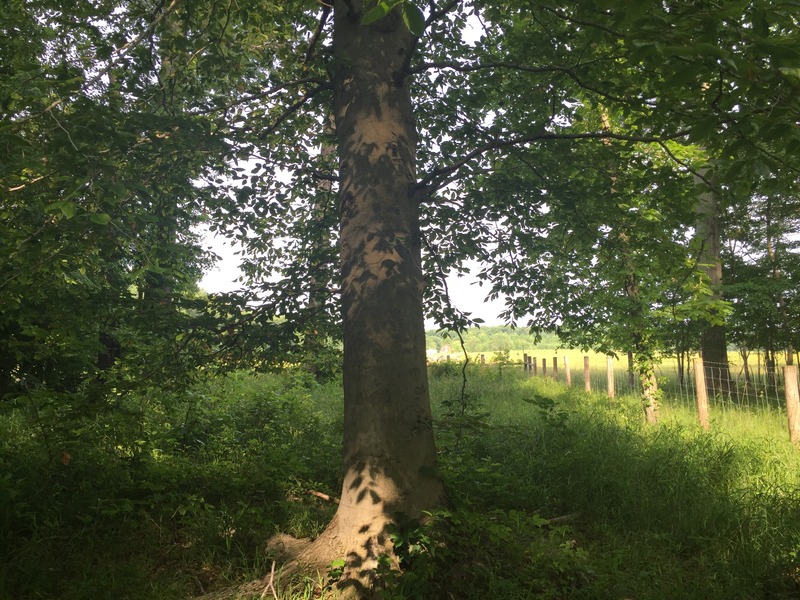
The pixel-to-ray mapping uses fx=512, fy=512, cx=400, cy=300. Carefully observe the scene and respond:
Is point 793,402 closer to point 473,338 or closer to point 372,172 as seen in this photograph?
point 473,338

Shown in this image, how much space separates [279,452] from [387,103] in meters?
3.88

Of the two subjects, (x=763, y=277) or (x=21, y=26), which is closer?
(x=21, y=26)

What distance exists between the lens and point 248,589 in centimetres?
357

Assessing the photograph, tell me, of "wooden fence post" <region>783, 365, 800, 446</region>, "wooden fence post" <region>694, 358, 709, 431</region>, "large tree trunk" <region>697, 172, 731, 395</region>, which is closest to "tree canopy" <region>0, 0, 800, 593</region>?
"wooden fence post" <region>694, 358, 709, 431</region>

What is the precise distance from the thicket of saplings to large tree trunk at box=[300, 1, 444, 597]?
287 millimetres

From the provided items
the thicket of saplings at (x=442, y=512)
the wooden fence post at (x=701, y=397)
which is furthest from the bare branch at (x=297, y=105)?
the wooden fence post at (x=701, y=397)

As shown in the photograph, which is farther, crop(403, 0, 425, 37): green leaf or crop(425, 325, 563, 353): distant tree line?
crop(425, 325, 563, 353): distant tree line

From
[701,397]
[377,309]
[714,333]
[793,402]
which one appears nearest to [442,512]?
[377,309]

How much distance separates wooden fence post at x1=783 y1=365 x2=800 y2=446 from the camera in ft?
22.8

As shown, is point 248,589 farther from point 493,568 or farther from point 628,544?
point 628,544

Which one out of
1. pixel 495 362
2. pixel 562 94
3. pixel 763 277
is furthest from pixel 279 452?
pixel 495 362

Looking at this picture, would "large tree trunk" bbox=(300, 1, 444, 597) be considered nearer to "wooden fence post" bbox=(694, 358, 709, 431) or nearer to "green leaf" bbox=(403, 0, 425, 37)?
"green leaf" bbox=(403, 0, 425, 37)

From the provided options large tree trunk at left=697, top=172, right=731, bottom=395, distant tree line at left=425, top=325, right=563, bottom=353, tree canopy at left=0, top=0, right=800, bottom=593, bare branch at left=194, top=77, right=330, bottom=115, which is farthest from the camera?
large tree trunk at left=697, top=172, right=731, bottom=395

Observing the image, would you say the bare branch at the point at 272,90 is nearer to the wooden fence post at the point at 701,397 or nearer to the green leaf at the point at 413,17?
the green leaf at the point at 413,17
